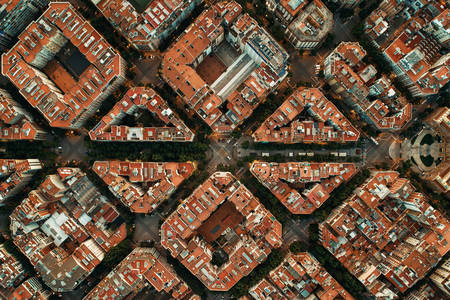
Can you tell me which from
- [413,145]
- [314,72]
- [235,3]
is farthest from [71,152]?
[413,145]

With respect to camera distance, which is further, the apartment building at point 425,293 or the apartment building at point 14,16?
the apartment building at point 425,293

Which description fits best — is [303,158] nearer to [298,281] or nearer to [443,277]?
[298,281]

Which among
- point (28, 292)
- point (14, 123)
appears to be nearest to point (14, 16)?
point (14, 123)

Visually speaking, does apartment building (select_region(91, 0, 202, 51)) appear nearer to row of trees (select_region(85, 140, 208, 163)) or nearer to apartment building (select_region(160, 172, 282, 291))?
row of trees (select_region(85, 140, 208, 163))

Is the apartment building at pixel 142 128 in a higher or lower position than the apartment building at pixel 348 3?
higher

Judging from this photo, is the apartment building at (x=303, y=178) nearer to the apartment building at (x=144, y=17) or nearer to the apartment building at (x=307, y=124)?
the apartment building at (x=307, y=124)

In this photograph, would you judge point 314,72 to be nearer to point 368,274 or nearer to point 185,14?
point 185,14

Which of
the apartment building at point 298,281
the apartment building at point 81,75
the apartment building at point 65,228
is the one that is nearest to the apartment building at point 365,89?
the apartment building at point 298,281
